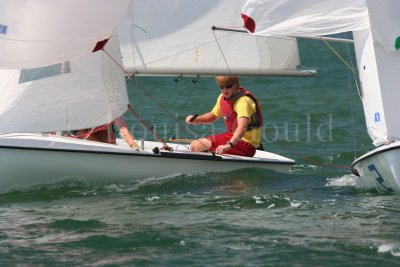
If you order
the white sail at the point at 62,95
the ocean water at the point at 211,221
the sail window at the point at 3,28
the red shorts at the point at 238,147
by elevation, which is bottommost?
the ocean water at the point at 211,221

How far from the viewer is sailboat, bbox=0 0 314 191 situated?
7688 millimetres

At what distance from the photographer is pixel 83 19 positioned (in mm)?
7742

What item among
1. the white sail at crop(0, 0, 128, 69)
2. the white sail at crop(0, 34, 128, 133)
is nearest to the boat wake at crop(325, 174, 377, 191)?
the white sail at crop(0, 34, 128, 133)

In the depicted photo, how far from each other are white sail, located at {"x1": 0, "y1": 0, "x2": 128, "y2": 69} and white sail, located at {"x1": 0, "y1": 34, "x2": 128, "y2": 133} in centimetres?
24

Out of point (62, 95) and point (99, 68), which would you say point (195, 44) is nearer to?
point (99, 68)

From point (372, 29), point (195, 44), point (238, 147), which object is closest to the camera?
point (372, 29)

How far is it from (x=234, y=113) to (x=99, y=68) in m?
1.24

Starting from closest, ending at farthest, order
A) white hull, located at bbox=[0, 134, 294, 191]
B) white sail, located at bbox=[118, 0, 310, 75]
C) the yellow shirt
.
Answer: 1. white hull, located at bbox=[0, 134, 294, 191]
2. the yellow shirt
3. white sail, located at bbox=[118, 0, 310, 75]

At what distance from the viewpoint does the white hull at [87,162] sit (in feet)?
25.7

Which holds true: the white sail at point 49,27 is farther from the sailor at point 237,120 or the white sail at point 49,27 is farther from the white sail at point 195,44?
the sailor at point 237,120

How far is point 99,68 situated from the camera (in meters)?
8.12

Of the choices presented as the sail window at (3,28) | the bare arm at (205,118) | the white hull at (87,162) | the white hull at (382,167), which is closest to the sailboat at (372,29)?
the white hull at (382,167)

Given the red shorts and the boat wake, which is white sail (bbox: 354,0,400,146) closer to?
the boat wake

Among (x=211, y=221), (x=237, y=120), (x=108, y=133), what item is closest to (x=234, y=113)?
(x=237, y=120)
